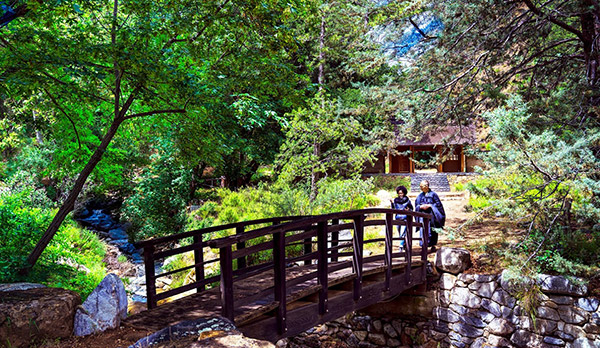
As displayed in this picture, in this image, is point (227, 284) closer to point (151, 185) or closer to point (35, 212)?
point (35, 212)

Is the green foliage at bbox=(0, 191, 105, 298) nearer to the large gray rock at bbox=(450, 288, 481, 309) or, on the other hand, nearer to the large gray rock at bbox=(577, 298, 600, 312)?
the large gray rock at bbox=(450, 288, 481, 309)

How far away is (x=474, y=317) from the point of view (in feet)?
26.2

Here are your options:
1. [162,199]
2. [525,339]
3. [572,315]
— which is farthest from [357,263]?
[162,199]

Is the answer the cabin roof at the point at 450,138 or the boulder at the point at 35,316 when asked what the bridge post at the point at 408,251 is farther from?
the boulder at the point at 35,316

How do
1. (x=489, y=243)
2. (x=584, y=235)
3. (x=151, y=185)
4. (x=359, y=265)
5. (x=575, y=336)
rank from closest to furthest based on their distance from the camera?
1. (x=359, y=265)
2. (x=575, y=336)
3. (x=584, y=235)
4. (x=489, y=243)
5. (x=151, y=185)

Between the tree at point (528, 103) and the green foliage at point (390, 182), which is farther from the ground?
the tree at point (528, 103)

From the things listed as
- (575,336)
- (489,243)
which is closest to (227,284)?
(575,336)

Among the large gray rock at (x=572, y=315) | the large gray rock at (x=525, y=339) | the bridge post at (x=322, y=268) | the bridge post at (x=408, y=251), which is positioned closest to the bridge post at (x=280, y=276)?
the bridge post at (x=322, y=268)

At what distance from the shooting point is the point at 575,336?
704cm

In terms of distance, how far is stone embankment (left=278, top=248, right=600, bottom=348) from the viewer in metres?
7.12

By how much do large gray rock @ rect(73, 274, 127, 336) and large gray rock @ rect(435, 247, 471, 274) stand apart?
20.5ft

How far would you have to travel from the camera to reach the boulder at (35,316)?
12.9 feet

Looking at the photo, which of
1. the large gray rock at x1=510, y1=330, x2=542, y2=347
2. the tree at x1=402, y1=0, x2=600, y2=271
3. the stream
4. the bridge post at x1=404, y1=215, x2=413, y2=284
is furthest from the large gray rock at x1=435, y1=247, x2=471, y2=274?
the stream

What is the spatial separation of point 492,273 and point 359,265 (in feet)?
10.5
